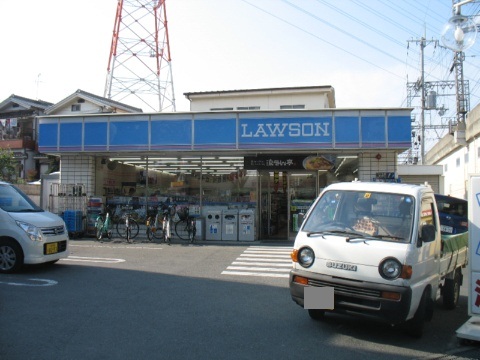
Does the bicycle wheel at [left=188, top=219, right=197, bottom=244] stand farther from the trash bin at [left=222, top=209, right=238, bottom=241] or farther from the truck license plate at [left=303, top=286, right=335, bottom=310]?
the truck license plate at [left=303, top=286, right=335, bottom=310]

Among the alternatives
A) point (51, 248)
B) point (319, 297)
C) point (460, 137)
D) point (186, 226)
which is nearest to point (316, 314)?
point (319, 297)

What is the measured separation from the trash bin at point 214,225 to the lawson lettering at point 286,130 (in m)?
3.14

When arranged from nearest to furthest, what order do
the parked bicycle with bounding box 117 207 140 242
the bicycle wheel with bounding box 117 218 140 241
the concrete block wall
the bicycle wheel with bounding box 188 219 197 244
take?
the bicycle wheel with bounding box 188 219 197 244 → the parked bicycle with bounding box 117 207 140 242 → the bicycle wheel with bounding box 117 218 140 241 → the concrete block wall

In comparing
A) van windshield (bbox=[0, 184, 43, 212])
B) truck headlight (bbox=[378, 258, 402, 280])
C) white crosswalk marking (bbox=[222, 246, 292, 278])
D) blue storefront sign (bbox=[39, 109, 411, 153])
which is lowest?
white crosswalk marking (bbox=[222, 246, 292, 278])

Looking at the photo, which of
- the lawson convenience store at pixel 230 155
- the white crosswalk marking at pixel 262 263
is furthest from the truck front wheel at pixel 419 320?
the lawson convenience store at pixel 230 155

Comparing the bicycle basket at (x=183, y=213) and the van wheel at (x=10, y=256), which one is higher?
the bicycle basket at (x=183, y=213)

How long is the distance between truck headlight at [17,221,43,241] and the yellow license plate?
268 millimetres

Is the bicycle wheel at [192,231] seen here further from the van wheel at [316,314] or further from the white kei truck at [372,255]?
the van wheel at [316,314]

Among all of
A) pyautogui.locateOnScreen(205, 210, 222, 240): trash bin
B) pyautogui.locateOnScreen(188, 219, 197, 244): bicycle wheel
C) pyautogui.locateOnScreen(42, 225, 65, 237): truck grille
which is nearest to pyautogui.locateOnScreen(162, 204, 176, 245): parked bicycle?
pyautogui.locateOnScreen(188, 219, 197, 244): bicycle wheel

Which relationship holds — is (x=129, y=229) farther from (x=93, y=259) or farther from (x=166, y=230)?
(x=93, y=259)

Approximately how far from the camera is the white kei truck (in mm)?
5016

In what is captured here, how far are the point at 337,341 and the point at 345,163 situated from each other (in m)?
12.7

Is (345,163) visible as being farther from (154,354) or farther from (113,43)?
(113,43)

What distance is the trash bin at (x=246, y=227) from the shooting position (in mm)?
15875
